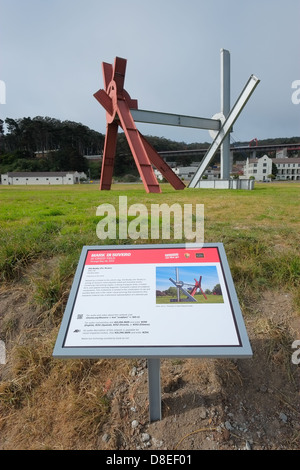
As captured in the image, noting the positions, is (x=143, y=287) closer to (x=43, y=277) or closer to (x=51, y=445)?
(x=51, y=445)

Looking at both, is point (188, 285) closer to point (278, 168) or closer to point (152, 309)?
point (152, 309)

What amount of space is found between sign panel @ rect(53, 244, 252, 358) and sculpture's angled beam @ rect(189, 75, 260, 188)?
51.7ft

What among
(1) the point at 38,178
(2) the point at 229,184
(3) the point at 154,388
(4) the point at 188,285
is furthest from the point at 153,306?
(1) the point at 38,178

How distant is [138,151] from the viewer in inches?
462

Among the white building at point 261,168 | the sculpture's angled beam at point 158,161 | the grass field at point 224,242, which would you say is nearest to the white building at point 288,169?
the white building at point 261,168

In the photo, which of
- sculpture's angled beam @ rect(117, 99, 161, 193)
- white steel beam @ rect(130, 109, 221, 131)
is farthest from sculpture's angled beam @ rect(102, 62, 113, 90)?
white steel beam @ rect(130, 109, 221, 131)

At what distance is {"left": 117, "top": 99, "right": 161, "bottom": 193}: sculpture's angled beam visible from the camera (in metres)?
11.3

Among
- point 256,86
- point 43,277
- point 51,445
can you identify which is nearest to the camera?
point 51,445

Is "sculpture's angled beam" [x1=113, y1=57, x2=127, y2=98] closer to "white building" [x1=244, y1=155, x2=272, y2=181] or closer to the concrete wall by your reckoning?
the concrete wall

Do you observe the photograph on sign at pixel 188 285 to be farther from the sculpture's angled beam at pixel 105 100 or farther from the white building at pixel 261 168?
the white building at pixel 261 168
